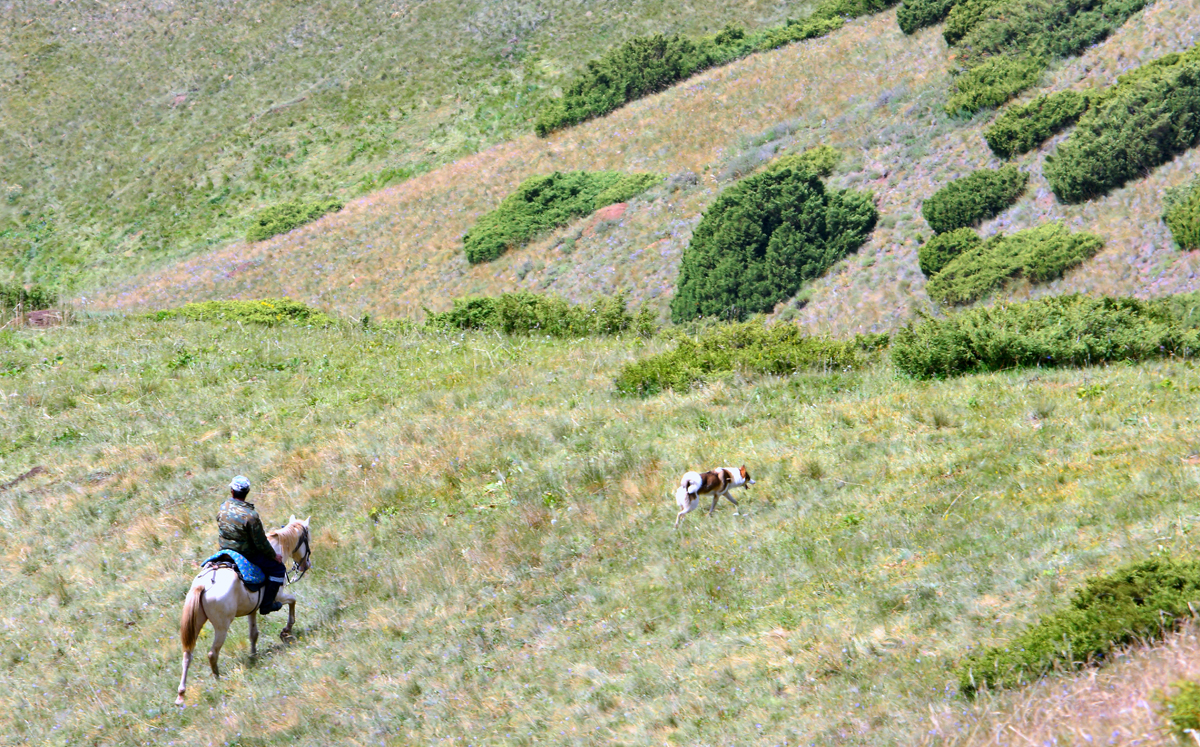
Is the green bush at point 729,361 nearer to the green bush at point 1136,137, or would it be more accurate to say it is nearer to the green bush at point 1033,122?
the green bush at point 1136,137

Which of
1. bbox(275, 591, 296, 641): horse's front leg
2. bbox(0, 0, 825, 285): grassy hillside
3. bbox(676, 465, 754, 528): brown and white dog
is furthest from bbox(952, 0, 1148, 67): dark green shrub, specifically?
bbox(275, 591, 296, 641): horse's front leg

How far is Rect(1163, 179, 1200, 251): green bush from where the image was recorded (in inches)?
874

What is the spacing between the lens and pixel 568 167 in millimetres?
45500

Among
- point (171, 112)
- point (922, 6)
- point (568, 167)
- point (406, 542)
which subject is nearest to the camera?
point (406, 542)

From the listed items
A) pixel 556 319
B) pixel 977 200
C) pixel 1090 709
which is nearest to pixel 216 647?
pixel 1090 709

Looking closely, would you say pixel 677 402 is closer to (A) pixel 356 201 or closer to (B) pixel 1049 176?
(B) pixel 1049 176

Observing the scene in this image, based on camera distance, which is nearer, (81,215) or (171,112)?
(81,215)

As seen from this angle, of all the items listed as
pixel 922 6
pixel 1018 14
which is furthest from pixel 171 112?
pixel 1018 14

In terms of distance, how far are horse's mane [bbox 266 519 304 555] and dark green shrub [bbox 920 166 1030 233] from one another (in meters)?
23.0

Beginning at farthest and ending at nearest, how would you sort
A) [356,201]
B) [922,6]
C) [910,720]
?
[356,201] → [922,6] → [910,720]

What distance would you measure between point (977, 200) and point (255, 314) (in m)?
20.6

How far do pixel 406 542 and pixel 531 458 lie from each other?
219 cm

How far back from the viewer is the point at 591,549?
9.62 meters

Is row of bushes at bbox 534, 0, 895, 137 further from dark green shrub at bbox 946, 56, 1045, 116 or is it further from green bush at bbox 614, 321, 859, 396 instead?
green bush at bbox 614, 321, 859, 396
